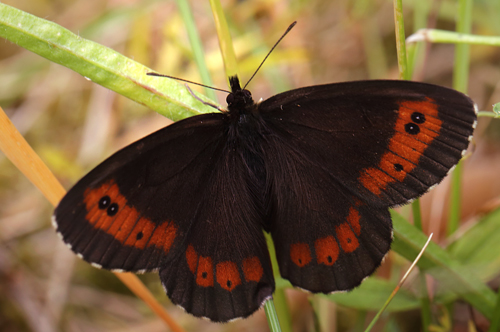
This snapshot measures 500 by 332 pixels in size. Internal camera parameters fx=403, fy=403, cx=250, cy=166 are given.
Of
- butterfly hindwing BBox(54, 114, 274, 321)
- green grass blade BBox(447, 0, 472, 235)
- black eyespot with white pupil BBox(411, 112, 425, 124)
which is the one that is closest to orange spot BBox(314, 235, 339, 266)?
butterfly hindwing BBox(54, 114, 274, 321)

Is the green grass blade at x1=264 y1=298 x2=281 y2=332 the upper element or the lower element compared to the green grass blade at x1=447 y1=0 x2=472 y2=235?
lower

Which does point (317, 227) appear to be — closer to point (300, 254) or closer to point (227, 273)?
point (300, 254)

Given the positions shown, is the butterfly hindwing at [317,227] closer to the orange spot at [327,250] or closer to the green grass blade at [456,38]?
the orange spot at [327,250]

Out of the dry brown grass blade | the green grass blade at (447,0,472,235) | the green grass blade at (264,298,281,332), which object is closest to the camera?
the green grass blade at (264,298,281,332)

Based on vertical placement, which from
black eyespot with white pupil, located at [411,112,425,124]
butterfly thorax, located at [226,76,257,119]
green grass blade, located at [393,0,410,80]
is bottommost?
butterfly thorax, located at [226,76,257,119]

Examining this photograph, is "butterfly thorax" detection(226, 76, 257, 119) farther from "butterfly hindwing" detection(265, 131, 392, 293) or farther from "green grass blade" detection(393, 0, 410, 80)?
"green grass blade" detection(393, 0, 410, 80)

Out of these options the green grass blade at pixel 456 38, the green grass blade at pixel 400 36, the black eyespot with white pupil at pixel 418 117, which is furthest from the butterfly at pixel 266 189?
the green grass blade at pixel 456 38

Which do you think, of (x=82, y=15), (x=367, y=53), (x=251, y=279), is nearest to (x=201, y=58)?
(x=251, y=279)
